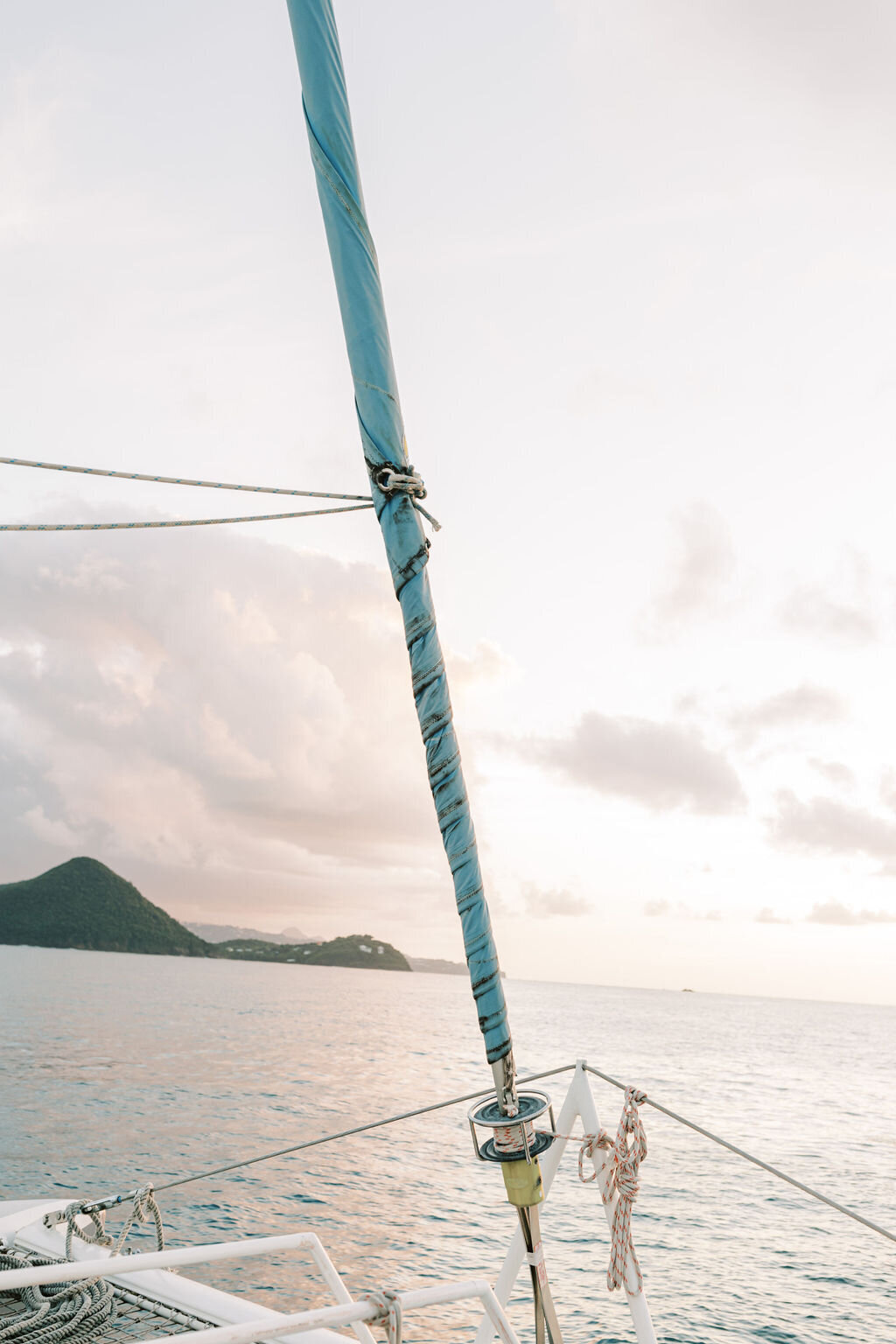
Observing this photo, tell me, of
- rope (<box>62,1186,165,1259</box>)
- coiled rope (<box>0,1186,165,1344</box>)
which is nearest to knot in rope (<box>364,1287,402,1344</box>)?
coiled rope (<box>0,1186,165,1344</box>)

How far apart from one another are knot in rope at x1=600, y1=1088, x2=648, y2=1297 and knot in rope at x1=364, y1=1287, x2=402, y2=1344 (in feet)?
6.11

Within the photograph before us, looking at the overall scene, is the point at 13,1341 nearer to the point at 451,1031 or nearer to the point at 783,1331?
the point at 783,1331

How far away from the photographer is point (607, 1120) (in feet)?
138

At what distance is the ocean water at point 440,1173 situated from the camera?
1659 centimetres

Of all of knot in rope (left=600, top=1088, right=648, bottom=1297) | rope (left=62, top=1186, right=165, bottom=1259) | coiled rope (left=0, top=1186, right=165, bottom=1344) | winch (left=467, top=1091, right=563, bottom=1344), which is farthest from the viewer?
rope (left=62, top=1186, right=165, bottom=1259)

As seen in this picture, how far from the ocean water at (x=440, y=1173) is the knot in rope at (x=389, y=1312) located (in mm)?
12429

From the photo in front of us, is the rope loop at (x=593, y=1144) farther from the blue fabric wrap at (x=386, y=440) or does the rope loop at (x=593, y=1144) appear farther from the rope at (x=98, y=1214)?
the rope at (x=98, y=1214)

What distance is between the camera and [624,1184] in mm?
4816

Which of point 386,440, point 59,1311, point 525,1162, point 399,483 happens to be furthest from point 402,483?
point 59,1311

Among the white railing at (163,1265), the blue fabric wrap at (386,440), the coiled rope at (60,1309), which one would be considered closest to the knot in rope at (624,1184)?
the blue fabric wrap at (386,440)

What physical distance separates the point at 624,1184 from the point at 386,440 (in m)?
3.92

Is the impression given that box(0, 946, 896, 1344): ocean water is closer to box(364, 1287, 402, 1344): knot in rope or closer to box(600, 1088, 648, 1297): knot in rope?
box(600, 1088, 648, 1297): knot in rope

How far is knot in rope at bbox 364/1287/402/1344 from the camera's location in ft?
9.90

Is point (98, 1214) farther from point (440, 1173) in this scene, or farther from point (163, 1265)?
point (440, 1173)
